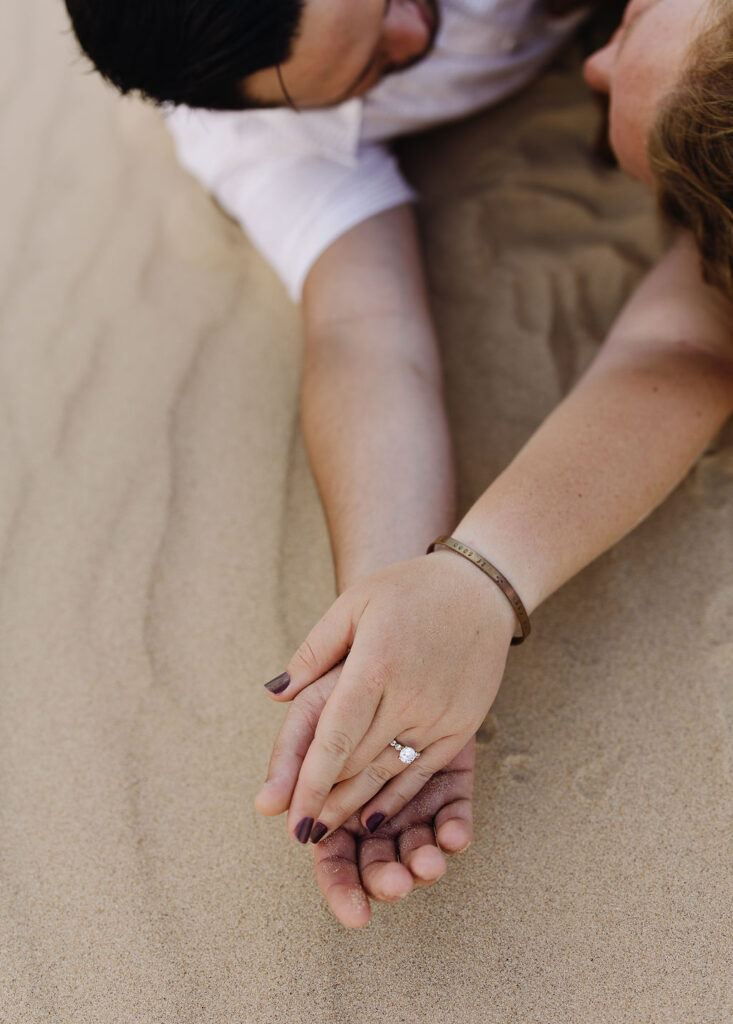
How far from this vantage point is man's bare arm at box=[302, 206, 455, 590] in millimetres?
1183

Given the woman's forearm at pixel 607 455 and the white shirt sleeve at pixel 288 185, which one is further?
the white shirt sleeve at pixel 288 185

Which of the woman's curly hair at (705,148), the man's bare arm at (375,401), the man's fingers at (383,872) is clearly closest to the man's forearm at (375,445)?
the man's bare arm at (375,401)

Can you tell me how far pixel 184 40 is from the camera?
1207 millimetres

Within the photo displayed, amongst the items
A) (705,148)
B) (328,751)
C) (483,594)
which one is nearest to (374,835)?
(328,751)

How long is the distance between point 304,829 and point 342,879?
0.07m

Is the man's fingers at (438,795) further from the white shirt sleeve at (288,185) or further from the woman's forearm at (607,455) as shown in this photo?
the white shirt sleeve at (288,185)

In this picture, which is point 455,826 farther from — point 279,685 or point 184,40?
point 184,40

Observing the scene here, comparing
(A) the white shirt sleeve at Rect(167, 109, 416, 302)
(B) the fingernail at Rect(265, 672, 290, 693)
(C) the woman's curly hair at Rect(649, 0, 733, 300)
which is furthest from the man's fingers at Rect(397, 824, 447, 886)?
(A) the white shirt sleeve at Rect(167, 109, 416, 302)

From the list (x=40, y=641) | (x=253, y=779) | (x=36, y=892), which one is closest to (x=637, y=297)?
(x=253, y=779)

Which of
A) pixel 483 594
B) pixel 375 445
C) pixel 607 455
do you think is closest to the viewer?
pixel 483 594

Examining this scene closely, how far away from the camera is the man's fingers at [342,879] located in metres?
0.88

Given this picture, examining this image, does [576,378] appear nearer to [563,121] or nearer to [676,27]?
[676,27]

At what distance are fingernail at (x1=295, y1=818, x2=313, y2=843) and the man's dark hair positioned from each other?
3.37 ft

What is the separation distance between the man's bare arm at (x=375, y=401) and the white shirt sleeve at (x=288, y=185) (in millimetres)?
40
